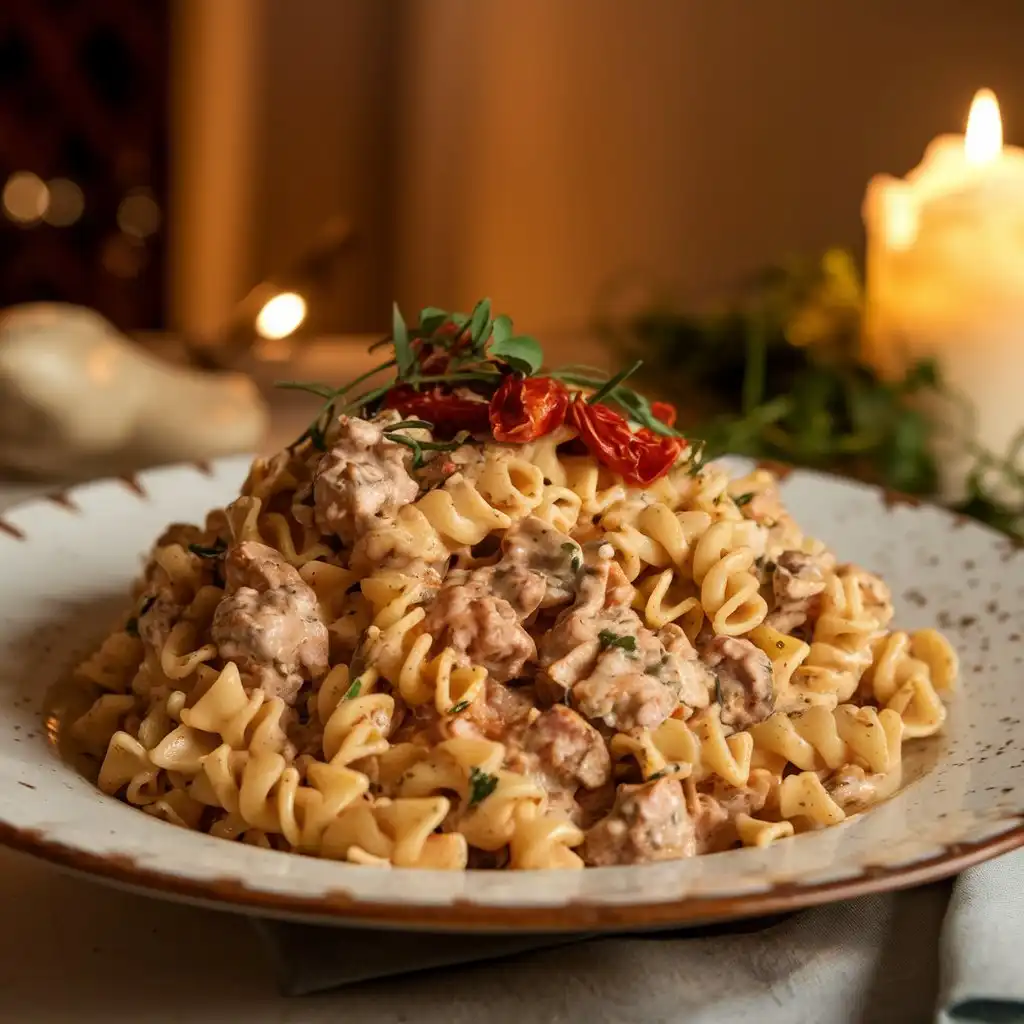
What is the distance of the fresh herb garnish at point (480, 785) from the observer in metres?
1.84

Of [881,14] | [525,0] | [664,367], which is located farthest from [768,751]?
[525,0]

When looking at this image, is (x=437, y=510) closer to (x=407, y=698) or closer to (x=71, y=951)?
(x=407, y=698)

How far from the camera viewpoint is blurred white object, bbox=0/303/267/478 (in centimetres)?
391

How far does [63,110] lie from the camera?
7789mm

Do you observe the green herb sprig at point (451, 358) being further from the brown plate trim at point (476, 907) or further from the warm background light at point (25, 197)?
the warm background light at point (25, 197)

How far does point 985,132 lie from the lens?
3684mm

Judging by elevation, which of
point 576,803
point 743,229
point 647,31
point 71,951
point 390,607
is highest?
point 647,31

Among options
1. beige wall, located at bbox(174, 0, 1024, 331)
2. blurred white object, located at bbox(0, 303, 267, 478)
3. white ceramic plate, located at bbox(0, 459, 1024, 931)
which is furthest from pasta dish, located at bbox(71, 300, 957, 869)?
beige wall, located at bbox(174, 0, 1024, 331)

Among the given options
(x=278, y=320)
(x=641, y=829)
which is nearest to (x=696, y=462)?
(x=641, y=829)

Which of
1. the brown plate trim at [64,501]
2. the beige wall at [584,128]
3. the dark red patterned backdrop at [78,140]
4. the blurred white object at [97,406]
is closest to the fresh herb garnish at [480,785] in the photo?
the brown plate trim at [64,501]

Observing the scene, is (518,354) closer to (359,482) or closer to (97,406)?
(359,482)

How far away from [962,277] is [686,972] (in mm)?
2360

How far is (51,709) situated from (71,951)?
59 cm

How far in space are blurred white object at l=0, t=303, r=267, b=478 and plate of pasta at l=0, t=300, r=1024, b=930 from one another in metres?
1.29
